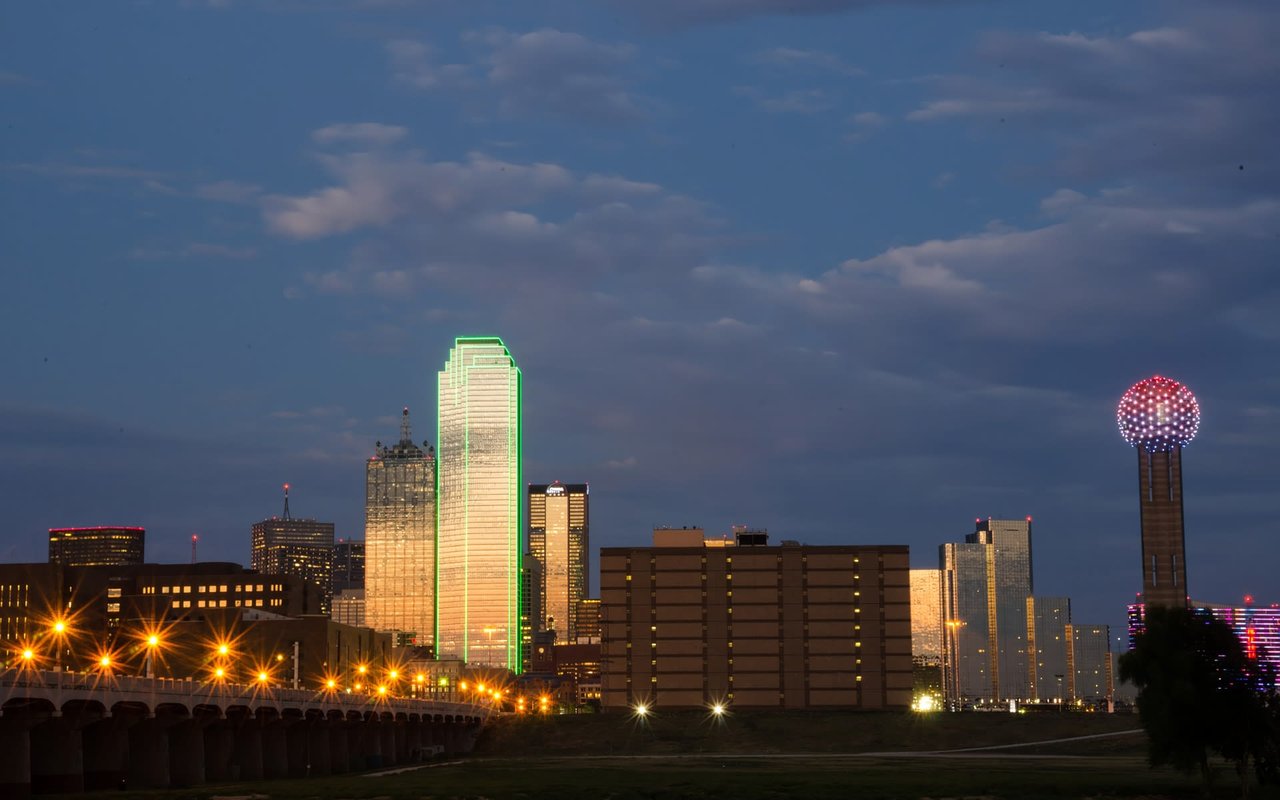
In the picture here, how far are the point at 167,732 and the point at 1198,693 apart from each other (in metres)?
66.7

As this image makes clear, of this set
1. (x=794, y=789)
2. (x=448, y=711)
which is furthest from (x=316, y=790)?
(x=448, y=711)

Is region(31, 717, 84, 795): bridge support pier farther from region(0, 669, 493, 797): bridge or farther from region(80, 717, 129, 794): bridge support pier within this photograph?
region(80, 717, 129, 794): bridge support pier

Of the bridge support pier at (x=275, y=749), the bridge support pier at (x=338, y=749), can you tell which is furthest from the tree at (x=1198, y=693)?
the bridge support pier at (x=338, y=749)

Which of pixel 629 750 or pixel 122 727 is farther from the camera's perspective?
pixel 629 750

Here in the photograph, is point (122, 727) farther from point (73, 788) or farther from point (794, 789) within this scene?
point (794, 789)

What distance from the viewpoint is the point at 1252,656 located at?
336 ft

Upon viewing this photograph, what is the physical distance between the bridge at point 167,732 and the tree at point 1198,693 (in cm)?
6066

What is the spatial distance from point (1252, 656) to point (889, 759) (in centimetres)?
6112

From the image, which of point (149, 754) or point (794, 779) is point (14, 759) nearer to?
point (149, 754)

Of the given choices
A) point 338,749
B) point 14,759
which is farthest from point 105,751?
point 338,749

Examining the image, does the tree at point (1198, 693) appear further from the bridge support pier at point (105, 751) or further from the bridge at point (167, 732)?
the bridge support pier at point (105, 751)

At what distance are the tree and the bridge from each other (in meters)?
60.7

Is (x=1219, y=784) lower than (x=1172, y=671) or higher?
lower

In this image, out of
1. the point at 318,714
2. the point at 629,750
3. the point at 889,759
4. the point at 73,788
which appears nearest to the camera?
the point at 73,788
